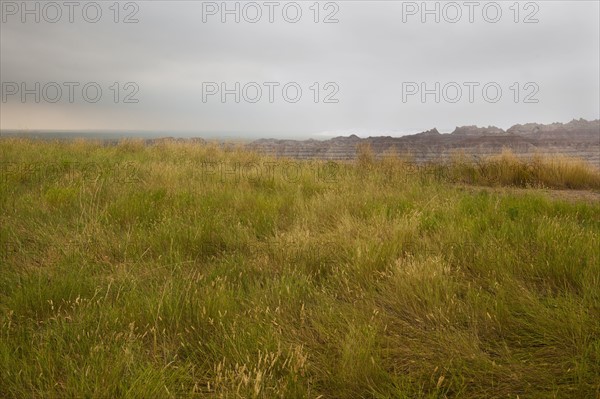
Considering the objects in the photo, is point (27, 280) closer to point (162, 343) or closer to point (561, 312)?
point (162, 343)

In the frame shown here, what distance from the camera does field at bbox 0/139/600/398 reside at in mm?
1759

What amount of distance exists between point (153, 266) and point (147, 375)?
149 centimetres

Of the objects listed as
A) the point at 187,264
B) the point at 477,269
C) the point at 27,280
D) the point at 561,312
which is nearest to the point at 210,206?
the point at 187,264

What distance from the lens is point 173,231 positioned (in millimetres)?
3682

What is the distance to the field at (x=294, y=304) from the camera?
5.77ft

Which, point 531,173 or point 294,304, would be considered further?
point 531,173

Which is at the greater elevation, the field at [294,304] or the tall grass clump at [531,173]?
the tall grass clump at [531,173]

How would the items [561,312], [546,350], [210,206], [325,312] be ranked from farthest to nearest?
[210,206] < [325,312] < [561,312] < [546,350]

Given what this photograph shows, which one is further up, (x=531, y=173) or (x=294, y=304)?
(x=531, y=173)

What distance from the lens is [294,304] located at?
2.39m

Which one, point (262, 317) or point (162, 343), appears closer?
point (162, 343)

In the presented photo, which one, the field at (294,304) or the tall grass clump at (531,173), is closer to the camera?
the field at (294,304)

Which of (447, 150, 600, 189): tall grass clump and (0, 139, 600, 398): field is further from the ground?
(447, 150, 600, 189): tall grass clump

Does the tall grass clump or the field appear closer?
the field
